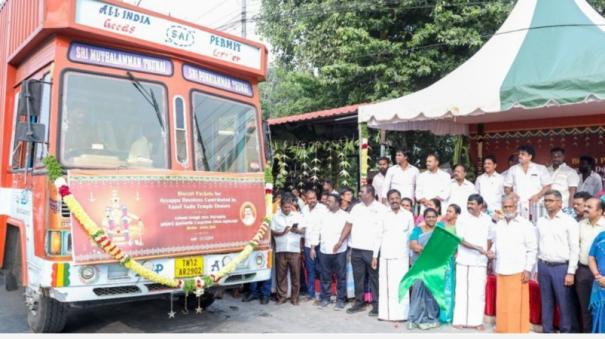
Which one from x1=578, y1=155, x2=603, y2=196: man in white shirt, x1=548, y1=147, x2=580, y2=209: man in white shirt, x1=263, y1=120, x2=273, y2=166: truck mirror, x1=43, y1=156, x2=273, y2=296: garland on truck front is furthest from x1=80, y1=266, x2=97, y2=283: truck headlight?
x1=578, y1=155, x2=603, y2=196: man in white shirt

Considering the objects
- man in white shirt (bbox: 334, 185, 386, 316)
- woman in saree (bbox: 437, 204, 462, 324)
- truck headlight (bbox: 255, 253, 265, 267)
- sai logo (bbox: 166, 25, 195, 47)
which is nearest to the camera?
sai logo (bbox: 166, 25, 195, 47)

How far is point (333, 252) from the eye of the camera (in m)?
7.04

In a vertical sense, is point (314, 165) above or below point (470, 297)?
above

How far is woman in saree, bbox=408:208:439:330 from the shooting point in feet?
19.9

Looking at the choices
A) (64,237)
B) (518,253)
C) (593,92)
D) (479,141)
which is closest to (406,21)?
(479,141)

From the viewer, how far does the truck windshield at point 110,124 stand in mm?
4691

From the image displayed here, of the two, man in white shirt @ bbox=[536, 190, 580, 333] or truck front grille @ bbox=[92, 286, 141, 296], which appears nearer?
truck front grille @ bbox=[92, 286, 141, 296]

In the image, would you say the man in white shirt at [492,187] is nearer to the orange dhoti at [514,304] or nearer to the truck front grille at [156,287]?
the orange dhoti at [514,304]

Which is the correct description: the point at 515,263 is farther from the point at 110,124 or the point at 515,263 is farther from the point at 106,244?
the point at 110,124

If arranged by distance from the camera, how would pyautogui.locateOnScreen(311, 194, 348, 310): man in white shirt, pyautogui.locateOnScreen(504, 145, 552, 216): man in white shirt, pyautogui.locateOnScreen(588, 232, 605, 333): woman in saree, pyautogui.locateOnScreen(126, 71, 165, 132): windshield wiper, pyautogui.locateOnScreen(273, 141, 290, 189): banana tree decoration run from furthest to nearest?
pyautogui.locateOnScreen(273, 141, 290, 189): banana tree decoration, pyautogui.locateOnScreen(311, 194, 348, 310): man in white shirt, pyautogui.locateOnScreen(504, 145, 552, 216): man in white shirt, pyautogui.locateOnScreen(126, 71, 165, 132): windshield wiper, pyautogui.locateOnScreen(588, 232, 605, 333): woman in saree

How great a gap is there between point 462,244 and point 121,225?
142 inches

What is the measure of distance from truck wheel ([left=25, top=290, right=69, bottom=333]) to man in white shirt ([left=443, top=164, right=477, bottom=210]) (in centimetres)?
463

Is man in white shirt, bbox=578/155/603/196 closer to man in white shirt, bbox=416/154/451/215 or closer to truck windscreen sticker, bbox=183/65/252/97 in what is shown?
man in white shirt, bbox=416/154/451/215

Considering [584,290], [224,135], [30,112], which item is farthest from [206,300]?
[584,290]
